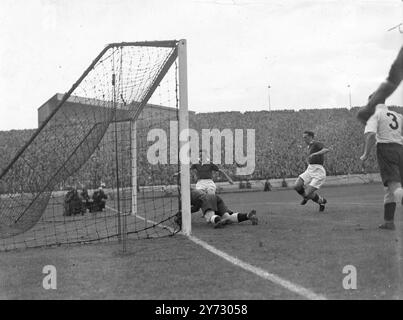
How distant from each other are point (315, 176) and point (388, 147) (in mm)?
4295

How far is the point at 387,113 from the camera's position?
678 centimetres

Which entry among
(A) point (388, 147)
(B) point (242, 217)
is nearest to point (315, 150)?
(B) point (242, 217)

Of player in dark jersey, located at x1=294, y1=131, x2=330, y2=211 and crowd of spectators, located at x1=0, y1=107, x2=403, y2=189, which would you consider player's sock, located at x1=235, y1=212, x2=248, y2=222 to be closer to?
player in dark jersey, located at x1=294, y1=131, x2=330, y2=211

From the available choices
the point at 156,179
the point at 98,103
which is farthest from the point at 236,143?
the point at 98,103

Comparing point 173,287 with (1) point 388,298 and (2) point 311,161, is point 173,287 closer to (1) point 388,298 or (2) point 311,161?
(1) point 388,298

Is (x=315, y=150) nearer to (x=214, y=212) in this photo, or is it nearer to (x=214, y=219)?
(x=214, y=212)

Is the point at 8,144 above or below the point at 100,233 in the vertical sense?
above

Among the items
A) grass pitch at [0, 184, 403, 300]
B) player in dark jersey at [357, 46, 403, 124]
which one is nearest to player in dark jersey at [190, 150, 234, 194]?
grass pitch at [0, 184, 403, 300]

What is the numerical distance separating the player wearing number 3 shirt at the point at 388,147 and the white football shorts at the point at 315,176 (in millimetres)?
3949

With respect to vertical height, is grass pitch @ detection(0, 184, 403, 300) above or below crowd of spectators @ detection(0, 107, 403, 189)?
below

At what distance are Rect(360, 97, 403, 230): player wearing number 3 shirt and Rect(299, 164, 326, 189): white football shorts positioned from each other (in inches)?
155

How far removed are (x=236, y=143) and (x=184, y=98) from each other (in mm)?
27985

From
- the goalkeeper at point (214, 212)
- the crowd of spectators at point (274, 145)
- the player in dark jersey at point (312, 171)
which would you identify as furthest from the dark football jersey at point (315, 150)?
the crowd of spectators at point (274, 145)

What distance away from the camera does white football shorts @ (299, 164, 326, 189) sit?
10.7 metres
